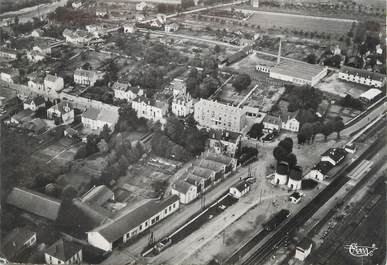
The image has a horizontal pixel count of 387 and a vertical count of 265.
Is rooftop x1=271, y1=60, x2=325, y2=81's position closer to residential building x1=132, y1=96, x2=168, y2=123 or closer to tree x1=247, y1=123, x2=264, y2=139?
tree x1=247, y1=123, x2=264, y2=139

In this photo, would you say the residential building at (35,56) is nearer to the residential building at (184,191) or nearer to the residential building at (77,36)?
the residential building at (77,36)

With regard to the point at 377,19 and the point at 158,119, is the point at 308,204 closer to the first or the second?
the point at 158,119

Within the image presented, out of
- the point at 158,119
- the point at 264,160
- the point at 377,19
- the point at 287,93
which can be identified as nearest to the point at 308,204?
the point at 264,160

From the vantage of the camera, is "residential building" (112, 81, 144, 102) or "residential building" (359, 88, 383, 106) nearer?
"residential building" (112, 81, 144, 102)

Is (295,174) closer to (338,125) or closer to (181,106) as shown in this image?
(338,125)

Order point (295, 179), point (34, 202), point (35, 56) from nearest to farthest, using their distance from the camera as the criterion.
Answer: point (34, 202), point (295, 179), point (35, 56)

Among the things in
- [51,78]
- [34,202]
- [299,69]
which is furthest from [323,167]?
[51,78]

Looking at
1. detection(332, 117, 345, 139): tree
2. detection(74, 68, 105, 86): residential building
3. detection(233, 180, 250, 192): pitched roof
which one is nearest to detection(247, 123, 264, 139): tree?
detection(332, 117, 345, 139): tree
